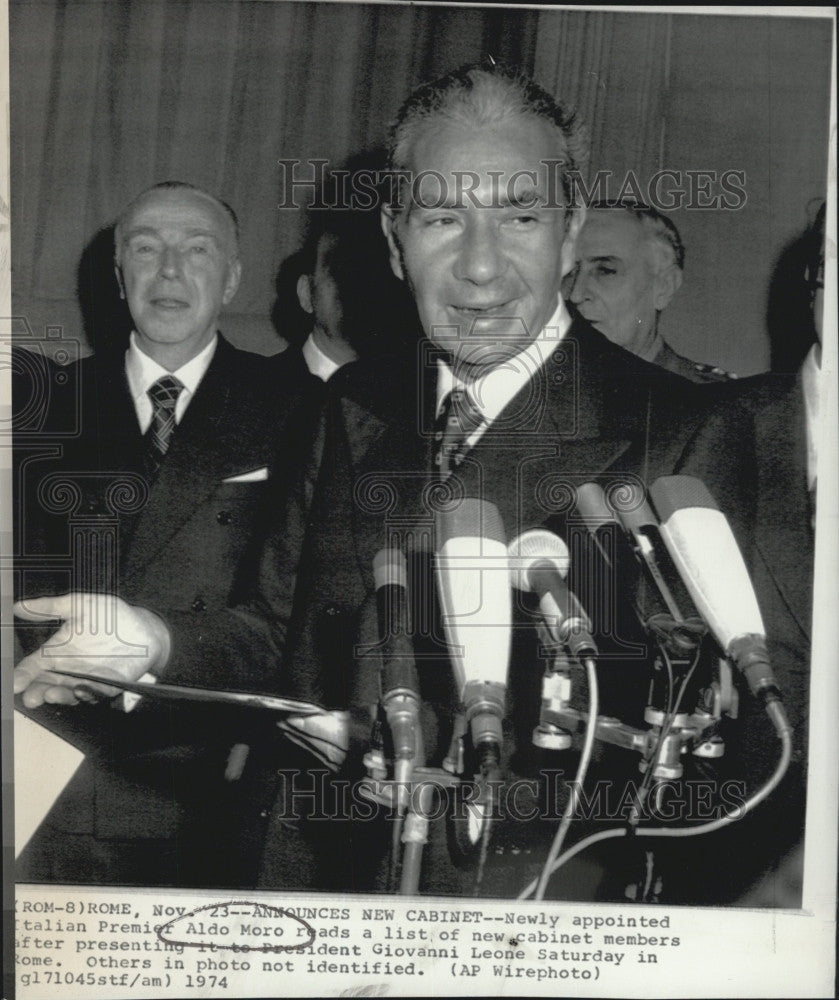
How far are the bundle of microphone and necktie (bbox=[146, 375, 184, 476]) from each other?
1.02ft

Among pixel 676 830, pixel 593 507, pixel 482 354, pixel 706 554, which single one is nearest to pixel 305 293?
pixel 482 354

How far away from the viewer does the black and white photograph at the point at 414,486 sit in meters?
1.30

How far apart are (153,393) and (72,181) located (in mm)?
285

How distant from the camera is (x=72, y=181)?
132 cm

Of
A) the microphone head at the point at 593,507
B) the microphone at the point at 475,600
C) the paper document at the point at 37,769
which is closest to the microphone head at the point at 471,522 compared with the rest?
the microphone at the point at 475,600

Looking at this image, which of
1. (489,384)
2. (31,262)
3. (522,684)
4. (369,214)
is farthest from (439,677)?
(31,262)

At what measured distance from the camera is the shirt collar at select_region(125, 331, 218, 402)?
52.0 inches

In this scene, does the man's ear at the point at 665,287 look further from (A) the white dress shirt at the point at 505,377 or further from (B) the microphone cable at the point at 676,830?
(B) the microphone cable at the point at 676,830

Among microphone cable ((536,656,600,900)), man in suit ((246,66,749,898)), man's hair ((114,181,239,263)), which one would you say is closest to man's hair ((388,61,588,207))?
man in suit ((246,66,749,898))

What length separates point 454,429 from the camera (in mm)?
1320

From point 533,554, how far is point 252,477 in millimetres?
365

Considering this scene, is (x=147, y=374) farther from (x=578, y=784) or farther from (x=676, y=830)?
(x=676, y=830)

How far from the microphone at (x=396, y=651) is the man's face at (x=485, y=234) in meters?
0.28

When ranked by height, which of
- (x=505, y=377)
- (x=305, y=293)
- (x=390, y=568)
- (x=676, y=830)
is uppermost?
(x=305, y=293)
